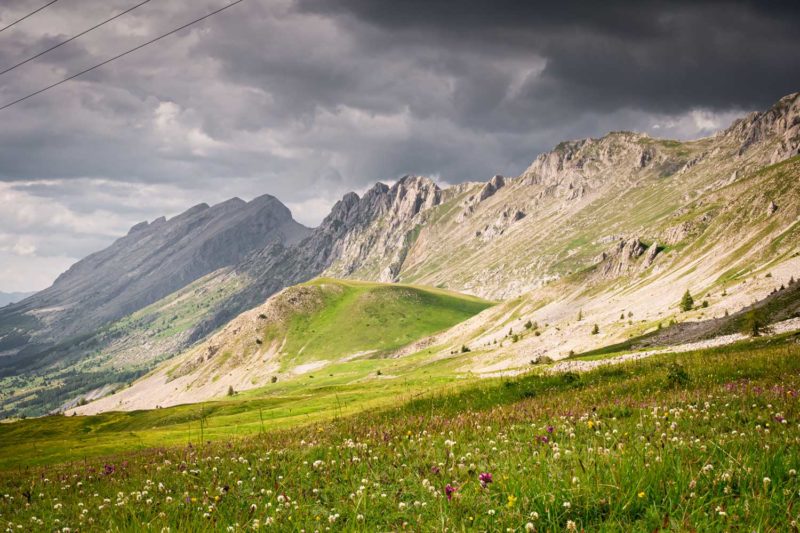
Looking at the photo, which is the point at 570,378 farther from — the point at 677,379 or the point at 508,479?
the point at 508,479

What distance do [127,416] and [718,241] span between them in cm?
20946

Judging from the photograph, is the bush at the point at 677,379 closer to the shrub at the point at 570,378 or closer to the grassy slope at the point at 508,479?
the grassy slope at the point at 508,479

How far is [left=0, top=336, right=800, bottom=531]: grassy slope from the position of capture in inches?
196

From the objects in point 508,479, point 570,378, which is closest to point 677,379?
point 570,378

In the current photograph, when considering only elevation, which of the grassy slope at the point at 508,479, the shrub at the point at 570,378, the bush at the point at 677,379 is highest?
the grassy slope at the point at 508,479

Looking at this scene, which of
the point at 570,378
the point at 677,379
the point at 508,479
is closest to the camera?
the point at 508,479

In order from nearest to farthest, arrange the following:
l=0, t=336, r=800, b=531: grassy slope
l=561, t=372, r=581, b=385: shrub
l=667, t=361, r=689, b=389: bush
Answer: l=0, t=336, r=800, b=531: grassy slope
l=667, t=361, r=689, b=389: bush
l=561, t=372, r=581, b=385: shrub

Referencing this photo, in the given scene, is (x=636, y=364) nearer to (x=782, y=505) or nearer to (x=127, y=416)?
(x=782, y=505)

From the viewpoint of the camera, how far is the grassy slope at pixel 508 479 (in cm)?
499

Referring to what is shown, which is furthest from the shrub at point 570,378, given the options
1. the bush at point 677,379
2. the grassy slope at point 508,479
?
the grassy slope at point 508,479

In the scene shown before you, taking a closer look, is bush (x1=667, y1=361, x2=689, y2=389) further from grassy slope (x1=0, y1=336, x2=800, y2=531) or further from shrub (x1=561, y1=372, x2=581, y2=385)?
shrub (x1=561, y1=372, x2=581, y2=385)

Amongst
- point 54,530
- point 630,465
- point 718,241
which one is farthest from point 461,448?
point 718,241

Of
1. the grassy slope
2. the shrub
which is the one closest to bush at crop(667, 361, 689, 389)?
the grassy slope

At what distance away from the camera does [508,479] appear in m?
6.34
